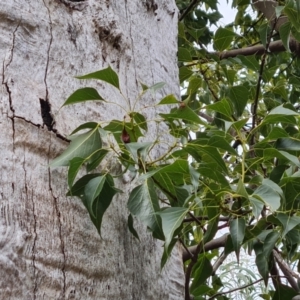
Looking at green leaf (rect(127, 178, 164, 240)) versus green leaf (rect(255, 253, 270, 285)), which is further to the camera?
green leaf (rect(255, 253, 270, 285))

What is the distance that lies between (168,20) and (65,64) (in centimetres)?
37

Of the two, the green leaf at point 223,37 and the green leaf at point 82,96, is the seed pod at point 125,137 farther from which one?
the green leaf at point 223,37

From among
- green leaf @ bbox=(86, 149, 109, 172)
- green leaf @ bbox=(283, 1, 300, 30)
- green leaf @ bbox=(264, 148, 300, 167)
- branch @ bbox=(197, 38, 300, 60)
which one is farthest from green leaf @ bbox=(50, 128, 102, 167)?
branch @ bbox=(197, 38, 300, 60)

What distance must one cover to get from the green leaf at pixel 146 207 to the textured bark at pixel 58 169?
0.25 feet

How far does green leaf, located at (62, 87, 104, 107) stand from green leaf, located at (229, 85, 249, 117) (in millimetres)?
530

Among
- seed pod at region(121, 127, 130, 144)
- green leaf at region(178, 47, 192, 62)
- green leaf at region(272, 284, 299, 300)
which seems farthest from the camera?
green leaf at region(178, 47, 192, 62)

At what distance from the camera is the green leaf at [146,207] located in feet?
2.48

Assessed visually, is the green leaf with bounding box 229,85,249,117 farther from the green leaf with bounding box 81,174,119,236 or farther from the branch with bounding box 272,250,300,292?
the green leaf with bounding box 81,174,119,236

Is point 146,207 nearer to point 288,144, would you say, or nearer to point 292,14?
point 288,144

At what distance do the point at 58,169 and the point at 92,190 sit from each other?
0.29 feet

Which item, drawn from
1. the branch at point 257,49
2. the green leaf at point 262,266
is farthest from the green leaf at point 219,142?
the branch at point 257,49

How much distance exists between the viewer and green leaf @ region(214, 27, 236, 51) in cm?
131

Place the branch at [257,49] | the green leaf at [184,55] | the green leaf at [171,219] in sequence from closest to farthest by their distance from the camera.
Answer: the green leaf at [171,219] < the green leaf at [184,55] < the branch at [257,49]

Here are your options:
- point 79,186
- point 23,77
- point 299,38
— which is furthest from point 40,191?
point 299,38
